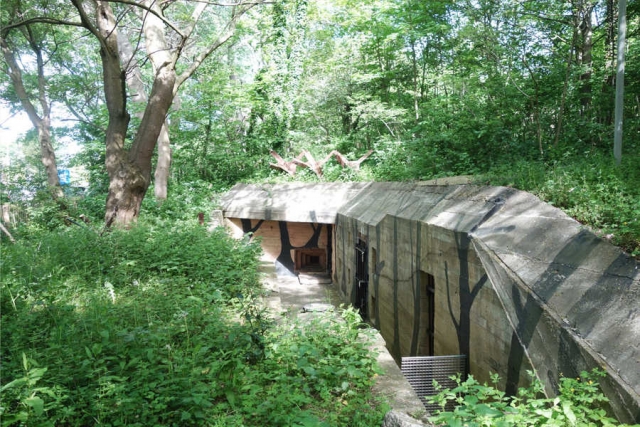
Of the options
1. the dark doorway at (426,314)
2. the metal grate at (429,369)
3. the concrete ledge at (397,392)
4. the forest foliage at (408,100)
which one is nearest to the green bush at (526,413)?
the concrete ledge at (397,392)

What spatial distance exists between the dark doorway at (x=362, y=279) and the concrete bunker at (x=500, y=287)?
54mm

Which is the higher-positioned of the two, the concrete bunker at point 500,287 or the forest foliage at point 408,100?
the forest foliage at point 408,100

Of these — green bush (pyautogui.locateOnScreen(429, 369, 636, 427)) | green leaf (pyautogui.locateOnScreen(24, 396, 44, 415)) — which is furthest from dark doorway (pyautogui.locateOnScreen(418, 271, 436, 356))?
green leaf (pyautogui.locateOnScreen(24, 396, 44, 415))

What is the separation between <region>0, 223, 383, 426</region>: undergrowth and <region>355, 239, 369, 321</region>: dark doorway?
405 cm

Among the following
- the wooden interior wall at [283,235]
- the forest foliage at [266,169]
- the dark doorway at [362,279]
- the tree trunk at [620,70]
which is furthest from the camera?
the wooden interior wall at [283,235]

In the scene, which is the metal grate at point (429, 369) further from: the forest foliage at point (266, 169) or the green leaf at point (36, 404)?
the green leaf at point (36, 404)

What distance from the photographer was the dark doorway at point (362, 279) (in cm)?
898

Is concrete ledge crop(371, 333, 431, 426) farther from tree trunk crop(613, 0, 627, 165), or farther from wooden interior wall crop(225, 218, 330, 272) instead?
wooden interior wall crop(225, 218, 330, 272)

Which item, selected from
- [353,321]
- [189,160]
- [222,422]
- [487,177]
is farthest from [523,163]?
[189,160]

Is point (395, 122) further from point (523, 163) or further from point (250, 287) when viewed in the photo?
point (250, 287)

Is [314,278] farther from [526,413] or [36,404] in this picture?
[36,404]

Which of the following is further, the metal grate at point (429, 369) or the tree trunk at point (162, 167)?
the tree trunk at point (162, 167)

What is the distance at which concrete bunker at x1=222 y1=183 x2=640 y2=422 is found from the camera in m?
3.10

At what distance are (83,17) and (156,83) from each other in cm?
171
